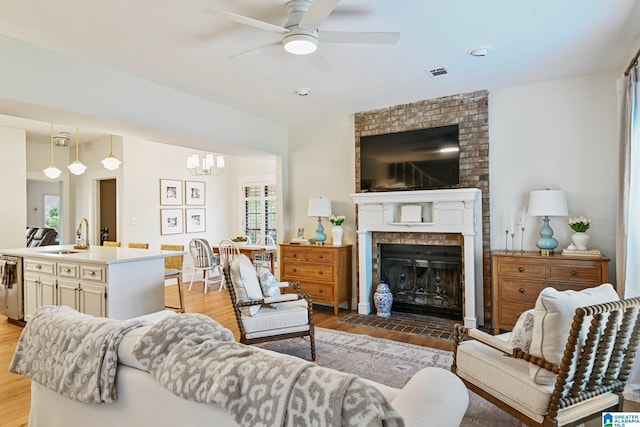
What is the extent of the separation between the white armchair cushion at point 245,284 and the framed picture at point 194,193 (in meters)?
4.62

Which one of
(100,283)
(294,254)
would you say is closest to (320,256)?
(294,254)

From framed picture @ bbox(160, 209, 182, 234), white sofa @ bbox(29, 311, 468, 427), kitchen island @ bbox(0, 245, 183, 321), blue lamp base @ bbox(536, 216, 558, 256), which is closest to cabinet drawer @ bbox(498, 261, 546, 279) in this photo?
blue lamp base @ bbox(536, 216, 558, 256)

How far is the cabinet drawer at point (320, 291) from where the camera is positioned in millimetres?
4843

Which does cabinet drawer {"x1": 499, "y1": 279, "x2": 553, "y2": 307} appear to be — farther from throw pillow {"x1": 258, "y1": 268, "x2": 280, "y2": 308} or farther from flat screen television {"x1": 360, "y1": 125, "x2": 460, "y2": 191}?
throw pillow {"x1": 258, "y1": 268, "x2": 280, "y2": 308}

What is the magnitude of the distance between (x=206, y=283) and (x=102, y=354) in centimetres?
508

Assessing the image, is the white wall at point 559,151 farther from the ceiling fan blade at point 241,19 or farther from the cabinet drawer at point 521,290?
the ceiling fan blade at point 241,19

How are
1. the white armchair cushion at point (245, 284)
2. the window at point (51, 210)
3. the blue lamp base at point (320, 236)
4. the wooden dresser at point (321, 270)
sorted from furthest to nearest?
the window at point (51, 210)
the blue lamp base at point (320, 236)
the wooden dresser at point (321, 270)
the white armchair cushion at point (245, 284)

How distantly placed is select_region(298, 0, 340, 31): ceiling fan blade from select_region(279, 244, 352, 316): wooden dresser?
9.78 feet

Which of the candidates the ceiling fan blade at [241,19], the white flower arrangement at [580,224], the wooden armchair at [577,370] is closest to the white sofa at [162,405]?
the wooden armchair at [577,370]

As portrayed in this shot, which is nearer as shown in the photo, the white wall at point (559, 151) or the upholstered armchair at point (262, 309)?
the upholstered armchair at point (262, 309)

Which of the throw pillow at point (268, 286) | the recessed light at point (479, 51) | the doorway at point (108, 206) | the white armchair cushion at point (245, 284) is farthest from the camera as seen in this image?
the doorway at point (108, 206)

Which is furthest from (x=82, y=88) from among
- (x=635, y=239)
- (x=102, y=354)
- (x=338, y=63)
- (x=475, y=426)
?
(x=635, y=239)

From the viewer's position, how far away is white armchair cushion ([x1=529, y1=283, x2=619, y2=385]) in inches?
69.6

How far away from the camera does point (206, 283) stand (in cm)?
640
